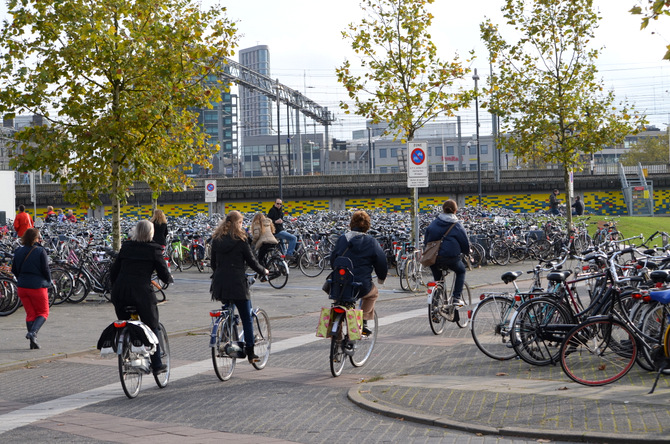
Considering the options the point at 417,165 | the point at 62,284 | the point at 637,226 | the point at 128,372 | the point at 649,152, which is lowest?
the point at 128,372

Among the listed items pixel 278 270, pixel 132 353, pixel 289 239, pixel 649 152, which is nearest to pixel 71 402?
pixel 132 353

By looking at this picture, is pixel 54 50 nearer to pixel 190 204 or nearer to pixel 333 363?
pixel 333 363

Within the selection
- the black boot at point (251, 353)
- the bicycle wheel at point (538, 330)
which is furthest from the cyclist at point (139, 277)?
the bicycle wheel at point (538, 330)

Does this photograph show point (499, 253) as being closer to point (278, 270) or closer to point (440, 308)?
point (278, 270)

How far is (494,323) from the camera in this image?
9055 millimetres

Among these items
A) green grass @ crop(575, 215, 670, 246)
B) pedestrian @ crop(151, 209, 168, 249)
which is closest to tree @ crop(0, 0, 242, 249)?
pedestrian @ crop(151, 209, 168, 249)

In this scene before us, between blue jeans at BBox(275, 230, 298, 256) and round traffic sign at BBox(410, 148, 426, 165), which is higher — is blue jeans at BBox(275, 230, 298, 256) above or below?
below

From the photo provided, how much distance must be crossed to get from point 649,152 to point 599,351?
112944 mm

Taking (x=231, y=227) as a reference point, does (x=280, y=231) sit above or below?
below

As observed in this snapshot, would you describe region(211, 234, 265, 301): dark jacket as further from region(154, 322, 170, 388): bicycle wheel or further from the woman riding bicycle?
the woman riding bicycle

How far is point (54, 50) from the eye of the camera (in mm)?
15992

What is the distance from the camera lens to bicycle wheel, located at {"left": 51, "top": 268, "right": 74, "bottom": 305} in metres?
15.7

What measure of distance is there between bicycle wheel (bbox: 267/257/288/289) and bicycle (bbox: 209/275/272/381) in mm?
9511

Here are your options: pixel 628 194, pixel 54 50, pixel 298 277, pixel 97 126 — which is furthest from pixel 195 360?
pixel 628 194
